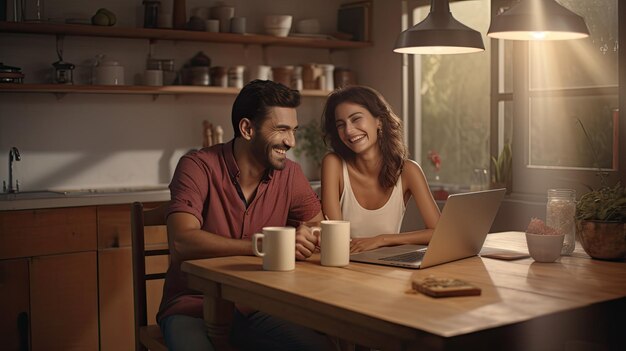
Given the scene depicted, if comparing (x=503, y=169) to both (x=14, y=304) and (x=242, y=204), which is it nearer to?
(x=242, y=204)

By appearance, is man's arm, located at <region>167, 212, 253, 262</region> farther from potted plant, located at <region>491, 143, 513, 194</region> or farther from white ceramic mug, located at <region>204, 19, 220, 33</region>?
white ceramic mug, located at <region>204, 19, 220, 33</region>

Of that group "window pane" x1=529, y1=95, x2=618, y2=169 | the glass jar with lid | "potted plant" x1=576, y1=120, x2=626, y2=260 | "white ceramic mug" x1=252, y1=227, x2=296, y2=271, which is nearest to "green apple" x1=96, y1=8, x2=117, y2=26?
"window pane" x1=529, y1=95, x2=618, y2=169

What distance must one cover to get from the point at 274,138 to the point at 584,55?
209 centimetres

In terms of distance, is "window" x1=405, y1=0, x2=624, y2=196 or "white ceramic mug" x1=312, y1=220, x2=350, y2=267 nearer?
"white ceramic mug" x1=312, y1=220, x2=350, y2=267

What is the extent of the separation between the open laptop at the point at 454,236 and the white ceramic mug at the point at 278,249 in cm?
24

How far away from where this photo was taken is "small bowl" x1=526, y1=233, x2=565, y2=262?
2.25m

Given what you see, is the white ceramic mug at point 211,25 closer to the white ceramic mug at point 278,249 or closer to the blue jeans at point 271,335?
the blue jeans at point 271,335

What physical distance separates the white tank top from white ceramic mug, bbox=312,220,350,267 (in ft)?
2.59

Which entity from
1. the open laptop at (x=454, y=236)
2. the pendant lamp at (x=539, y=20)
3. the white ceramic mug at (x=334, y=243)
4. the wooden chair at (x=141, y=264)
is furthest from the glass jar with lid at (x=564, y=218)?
the wooden chair at (x=141, y=264)

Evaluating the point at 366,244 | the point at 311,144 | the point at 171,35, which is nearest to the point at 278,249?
the point at 366,244

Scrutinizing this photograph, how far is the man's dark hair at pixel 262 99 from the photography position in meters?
2.58

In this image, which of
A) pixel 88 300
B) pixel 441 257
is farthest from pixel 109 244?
pixel 441 257

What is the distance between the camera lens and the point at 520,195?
4277 millimetres

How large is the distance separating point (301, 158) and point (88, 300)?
1.81m
